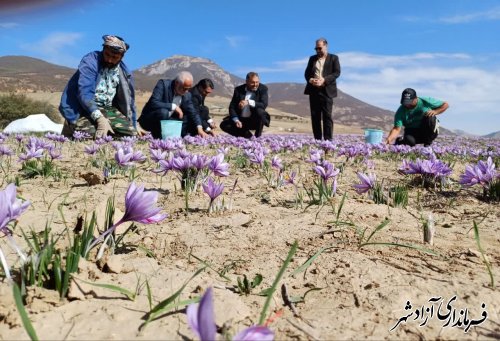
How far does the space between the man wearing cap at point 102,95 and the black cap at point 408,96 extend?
5.26 m

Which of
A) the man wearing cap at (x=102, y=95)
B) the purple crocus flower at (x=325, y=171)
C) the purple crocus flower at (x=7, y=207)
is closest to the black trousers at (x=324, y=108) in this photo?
the man wearing cap at (x=102, y=95)

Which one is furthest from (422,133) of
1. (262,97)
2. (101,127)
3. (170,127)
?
(101,127)

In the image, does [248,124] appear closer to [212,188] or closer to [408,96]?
[408,96]

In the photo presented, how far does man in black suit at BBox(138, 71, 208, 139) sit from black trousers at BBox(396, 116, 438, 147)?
4.33 metres

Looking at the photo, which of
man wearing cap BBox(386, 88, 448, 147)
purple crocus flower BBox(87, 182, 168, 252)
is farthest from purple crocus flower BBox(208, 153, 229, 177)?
man wearing cap BBox(386, 88, 448, 147)

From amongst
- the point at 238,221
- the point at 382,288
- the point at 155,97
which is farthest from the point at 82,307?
the point at 155,97

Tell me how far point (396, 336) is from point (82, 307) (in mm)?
849

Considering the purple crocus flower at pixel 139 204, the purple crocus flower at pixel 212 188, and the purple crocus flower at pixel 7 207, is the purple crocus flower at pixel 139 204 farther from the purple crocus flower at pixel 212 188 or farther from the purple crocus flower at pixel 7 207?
the purple crocus flower at pixel 212 188

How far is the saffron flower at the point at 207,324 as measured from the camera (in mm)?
652

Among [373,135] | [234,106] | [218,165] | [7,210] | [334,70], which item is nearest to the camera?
[7,210]

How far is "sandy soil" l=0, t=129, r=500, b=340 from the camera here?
1058 millimetres

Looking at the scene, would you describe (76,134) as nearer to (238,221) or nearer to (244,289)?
(238,221)

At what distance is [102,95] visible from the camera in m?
7.09

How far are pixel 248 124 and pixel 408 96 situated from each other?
3.79 m
